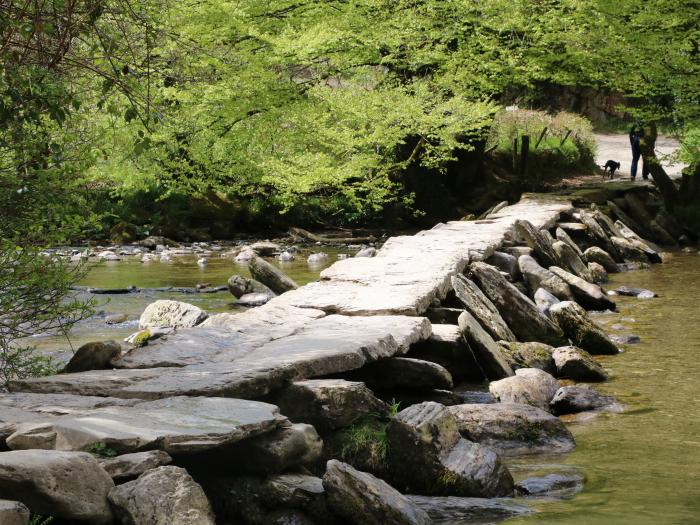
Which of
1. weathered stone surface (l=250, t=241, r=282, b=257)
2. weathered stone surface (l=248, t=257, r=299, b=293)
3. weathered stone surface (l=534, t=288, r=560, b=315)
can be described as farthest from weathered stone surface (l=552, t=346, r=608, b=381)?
weathered stone surface (l=250, t=241, r=282, b=257)

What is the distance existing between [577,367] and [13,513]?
5.19 m

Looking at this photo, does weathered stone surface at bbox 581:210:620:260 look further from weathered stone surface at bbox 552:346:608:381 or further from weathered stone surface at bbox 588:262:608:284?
weathered stone surface at bbox 552:346:608:381

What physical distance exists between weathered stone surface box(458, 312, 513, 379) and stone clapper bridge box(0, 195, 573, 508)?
1.30 feet

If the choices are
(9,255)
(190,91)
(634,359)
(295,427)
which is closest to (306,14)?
(190,91)

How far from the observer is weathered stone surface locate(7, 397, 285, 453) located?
3539 millimetres

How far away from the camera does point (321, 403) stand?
473cm

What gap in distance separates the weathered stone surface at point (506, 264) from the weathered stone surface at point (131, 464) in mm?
7768

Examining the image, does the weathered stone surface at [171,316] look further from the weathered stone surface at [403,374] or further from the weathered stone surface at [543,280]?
the weathered stone surface at [543,280]

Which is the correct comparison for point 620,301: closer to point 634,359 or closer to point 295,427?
point 634,359

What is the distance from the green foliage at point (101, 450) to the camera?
351 cm

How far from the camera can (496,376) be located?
690 cm

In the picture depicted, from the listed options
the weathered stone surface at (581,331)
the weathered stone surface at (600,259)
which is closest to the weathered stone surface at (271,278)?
the weathered stone surface at (581,331)

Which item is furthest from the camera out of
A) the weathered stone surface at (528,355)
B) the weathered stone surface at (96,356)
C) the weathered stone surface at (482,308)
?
the weathered stone surface at (482,308)

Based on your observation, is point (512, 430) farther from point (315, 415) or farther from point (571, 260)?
point (571, 260)
